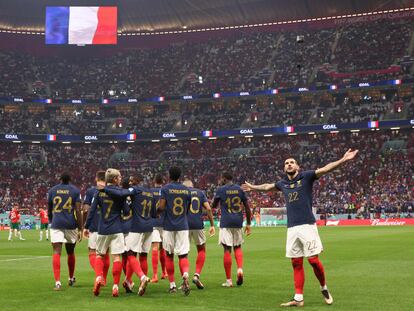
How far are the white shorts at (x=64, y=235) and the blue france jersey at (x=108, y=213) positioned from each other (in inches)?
68.5

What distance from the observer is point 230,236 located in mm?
14773

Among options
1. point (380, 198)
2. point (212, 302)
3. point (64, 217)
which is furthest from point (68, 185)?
point (380, 198)

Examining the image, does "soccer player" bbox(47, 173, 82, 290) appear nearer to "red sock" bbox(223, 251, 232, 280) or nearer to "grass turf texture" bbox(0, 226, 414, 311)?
"grass turf texture" bbox(0, 226, 414, 311)

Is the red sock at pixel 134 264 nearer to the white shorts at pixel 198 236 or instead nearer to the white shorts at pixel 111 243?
the white shorts at pixel 111 243

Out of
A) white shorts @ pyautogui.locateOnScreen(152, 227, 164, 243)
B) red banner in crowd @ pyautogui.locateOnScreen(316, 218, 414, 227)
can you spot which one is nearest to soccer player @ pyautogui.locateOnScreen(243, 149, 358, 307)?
white shorts @ pyautogui.locateOnScreen(152, 227, 164, 243)

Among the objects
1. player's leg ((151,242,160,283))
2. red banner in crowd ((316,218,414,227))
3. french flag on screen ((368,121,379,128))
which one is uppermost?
french flag on screen ((368,121,379,128))

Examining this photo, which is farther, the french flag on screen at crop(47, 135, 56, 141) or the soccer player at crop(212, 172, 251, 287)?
the french flag on screen at crop(47, 135, 56, 141)

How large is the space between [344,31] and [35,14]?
143 ft

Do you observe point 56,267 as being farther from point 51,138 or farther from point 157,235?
point 51,138

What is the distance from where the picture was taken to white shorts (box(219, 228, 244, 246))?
14.7 metres

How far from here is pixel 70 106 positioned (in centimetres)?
8344

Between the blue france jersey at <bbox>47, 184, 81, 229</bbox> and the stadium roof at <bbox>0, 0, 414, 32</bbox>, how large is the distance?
7069 cm

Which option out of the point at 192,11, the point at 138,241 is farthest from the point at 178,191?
the point at 192,11

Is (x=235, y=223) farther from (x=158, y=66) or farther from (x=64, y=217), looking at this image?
(x=158, y=66)
